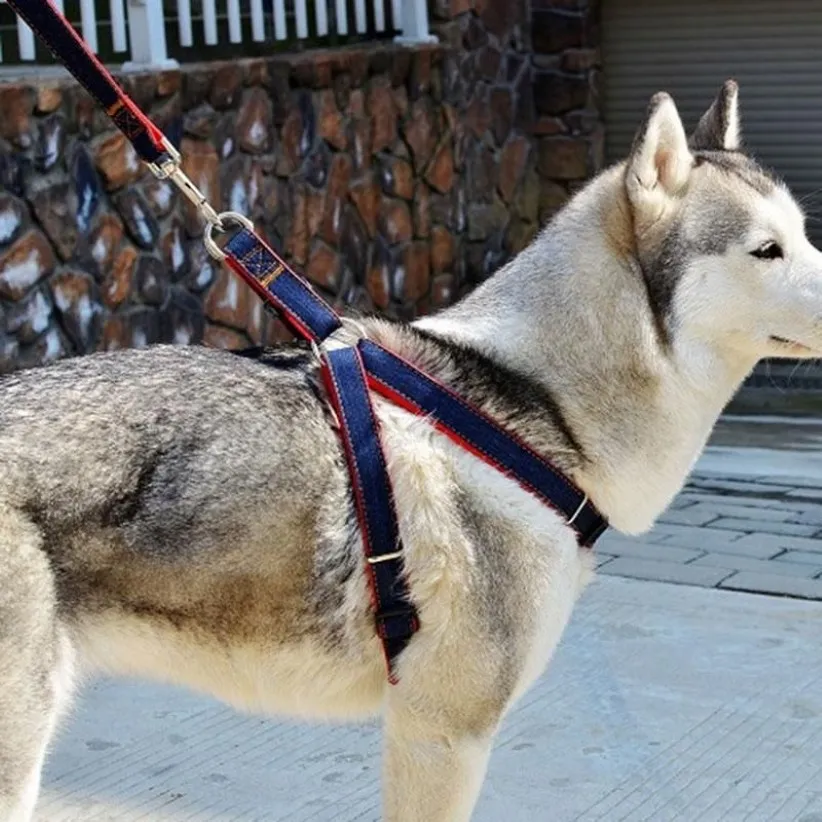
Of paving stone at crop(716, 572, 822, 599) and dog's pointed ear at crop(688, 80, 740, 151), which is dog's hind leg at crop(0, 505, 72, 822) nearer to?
dog's pointed ear at crop(688, 80, 740, 151)

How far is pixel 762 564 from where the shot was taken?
6332mm

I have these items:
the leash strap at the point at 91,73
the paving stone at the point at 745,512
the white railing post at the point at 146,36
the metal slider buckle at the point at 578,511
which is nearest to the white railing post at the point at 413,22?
the white railing post at the point at 146,36

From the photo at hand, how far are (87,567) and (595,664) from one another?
2.66m

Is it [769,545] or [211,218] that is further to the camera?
[769,545]

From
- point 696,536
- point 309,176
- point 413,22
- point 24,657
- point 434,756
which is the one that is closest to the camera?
point 24,657

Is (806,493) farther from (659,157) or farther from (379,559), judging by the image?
(379,559)

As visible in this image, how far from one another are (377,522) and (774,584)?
3.17 metres

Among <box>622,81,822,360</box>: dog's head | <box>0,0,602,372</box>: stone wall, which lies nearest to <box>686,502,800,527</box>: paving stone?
<box>0,0,602,372</box>: stone wall

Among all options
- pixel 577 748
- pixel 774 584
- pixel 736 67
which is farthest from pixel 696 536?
pixel 736 67

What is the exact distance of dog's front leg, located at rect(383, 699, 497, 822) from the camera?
3348mm

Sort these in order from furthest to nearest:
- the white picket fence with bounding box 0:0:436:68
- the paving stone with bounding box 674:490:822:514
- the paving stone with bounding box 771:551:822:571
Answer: the white picket fence with bounding box 0:0:436:68 → the paving stone with bounding box 674:490:822:514 → the paving stone with bounding box 771:551:822:571

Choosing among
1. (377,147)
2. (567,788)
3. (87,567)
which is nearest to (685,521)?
(567,788)

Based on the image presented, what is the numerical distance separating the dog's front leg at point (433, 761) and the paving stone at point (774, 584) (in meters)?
2.83

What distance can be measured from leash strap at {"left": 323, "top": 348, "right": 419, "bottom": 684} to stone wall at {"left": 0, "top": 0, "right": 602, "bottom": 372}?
12.2 feet
